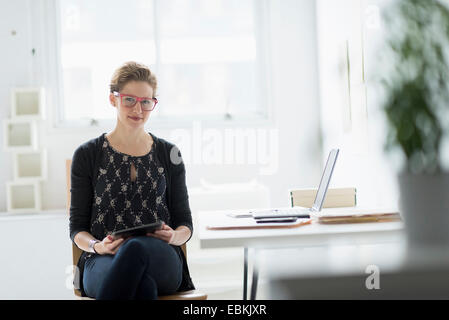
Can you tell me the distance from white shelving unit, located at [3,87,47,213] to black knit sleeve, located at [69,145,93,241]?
6.59 feet

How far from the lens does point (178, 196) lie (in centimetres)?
203

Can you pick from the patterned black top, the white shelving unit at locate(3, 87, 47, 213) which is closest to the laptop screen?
the patterned black top

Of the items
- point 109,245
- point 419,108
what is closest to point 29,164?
point 109,245

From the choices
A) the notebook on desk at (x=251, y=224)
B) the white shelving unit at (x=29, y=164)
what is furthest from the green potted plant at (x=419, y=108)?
the white shelving unit at (x=29, y=164)

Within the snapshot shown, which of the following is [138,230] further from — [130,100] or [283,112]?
[283,112]

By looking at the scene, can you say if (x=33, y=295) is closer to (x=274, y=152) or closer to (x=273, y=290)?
(x=274, y=152)

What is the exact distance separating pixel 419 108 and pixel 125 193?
1.19 meters

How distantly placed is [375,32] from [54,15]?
2392 mm

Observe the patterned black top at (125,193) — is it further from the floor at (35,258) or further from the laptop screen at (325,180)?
the floor at (35,258)

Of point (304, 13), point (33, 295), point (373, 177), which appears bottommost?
point (33, 295)

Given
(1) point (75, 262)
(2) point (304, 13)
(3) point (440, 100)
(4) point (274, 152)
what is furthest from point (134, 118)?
(2) point (304, 13)

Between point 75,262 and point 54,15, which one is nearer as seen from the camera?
point 75,262

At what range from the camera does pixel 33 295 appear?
138 inches

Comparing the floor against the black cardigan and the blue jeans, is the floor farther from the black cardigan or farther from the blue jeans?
the blue jeans
